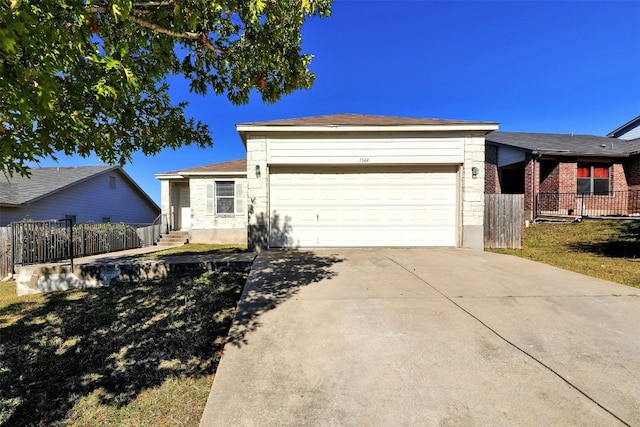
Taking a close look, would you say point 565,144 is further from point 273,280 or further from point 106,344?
point 106,344

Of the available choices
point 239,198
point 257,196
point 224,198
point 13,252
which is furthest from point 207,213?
point 257,196

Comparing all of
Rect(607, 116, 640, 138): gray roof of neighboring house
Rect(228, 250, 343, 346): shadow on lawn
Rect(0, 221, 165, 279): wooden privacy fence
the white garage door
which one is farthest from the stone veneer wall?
Rect(607, 116, 640, 138): gray roof of neighboring house

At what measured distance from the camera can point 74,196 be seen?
16.8 meters

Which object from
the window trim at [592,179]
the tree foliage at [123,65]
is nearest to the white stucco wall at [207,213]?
the tree foliage at [123,65]

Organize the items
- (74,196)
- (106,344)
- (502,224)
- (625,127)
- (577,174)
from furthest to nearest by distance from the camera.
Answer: (625,127) < (74,196) < (577,174) < (502,224) < (106,344)

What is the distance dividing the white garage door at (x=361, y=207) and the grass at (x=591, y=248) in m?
2.33

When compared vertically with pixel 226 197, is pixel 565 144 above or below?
above

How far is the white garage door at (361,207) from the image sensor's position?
8727mm

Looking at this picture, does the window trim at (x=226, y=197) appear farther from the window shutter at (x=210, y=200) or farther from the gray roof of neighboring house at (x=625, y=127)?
the gray roof of neighboring house at (x=625, y=127)

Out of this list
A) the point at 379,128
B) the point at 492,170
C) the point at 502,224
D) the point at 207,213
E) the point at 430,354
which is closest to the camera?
the point at 430,354

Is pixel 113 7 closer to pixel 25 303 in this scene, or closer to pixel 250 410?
pixel 250 410

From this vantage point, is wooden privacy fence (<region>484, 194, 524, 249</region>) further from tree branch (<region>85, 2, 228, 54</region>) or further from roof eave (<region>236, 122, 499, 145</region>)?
tree branch (<region>85, 2, 228, 54</region>)

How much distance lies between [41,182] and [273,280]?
59.0 ft

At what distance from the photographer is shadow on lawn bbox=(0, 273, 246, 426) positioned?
280 centimetres
